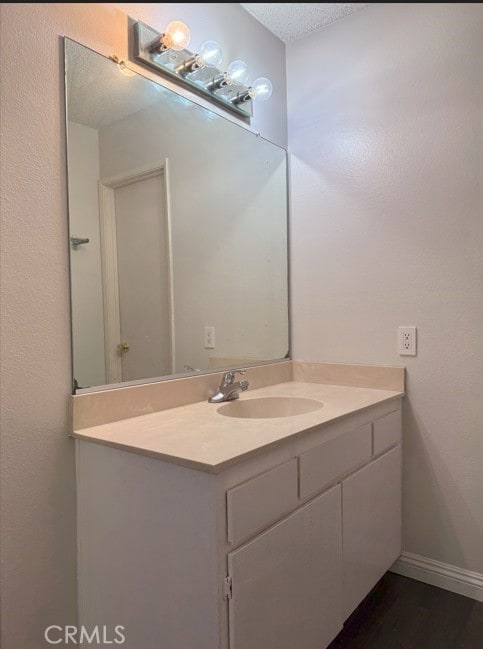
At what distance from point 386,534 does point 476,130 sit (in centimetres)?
162

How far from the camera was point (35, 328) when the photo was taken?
122cm

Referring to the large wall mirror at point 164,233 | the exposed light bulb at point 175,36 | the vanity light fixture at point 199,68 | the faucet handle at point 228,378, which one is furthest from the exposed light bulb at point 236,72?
the faucet handle at point 228,378

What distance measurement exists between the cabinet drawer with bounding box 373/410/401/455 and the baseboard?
0.53 metres

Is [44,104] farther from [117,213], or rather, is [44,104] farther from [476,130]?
[476,130]

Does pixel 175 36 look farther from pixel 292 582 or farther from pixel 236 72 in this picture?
pixel 292 582

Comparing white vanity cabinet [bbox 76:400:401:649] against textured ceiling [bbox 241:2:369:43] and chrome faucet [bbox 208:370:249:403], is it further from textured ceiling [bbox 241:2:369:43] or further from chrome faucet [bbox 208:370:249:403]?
textured ceiling [bbox 241:2:369:43]

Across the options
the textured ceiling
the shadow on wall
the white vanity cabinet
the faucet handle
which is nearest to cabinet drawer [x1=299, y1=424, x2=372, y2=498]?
the white vanity cabinet

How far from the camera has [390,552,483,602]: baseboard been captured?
Answer: 174cm

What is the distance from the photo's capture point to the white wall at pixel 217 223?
5.37 ft

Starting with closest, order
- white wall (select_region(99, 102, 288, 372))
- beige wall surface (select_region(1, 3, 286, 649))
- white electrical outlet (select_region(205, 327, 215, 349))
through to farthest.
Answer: beige wall surface (select_region(1, 3, 286, 649)) → white wall (select_region(99, 102, 288, 372)) → white electrical outlet (select_region(205, 327, 215, 349))

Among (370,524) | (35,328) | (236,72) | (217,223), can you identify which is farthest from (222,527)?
(236,72)

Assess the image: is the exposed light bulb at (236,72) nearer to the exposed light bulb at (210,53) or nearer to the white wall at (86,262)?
the exposed light bulb at (210,53)

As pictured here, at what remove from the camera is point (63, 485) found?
1.28 metres

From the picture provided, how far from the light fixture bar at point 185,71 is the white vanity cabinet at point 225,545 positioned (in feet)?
4.29
